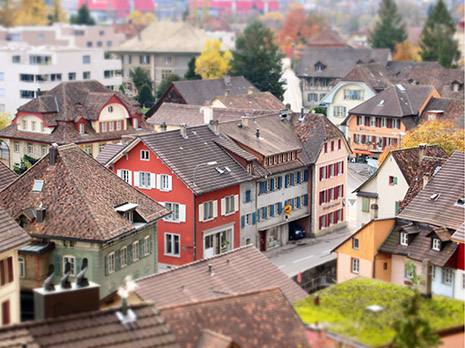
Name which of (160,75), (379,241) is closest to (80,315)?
(379,241)

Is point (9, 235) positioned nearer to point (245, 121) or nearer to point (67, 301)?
point (67, 301)

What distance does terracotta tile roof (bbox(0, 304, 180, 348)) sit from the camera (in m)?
28.7

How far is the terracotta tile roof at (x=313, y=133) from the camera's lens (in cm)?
7450

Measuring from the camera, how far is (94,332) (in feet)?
96.9

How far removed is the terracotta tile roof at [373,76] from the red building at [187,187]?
2127 inches

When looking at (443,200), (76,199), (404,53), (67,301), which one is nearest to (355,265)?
(443,200)

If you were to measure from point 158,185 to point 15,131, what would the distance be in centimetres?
3522

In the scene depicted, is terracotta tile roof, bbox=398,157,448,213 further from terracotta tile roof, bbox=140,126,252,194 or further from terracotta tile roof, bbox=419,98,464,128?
terracotta tile roof, bbox=419,98,464,128

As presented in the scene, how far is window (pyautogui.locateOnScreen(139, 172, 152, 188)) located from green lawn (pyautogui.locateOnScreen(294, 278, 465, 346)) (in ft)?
95.1

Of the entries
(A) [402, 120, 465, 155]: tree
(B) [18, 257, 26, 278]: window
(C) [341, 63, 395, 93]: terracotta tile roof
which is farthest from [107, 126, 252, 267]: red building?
(C) [341, 63, 395, 93]: terracotta tile roof

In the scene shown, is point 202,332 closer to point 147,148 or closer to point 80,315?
point 80,315

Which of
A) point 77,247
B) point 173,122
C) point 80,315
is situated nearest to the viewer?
point 80,315

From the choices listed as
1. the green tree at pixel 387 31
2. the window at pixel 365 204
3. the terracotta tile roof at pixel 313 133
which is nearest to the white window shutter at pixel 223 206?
the window at pixel 365 204

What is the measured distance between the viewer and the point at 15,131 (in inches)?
3745
